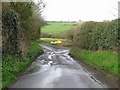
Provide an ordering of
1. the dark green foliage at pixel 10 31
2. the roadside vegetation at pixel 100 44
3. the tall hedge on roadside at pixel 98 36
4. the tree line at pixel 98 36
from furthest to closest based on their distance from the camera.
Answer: the tall hedge on roadside at pixel 98 36 → the tree line at pixel 98 36 → the dark green foliage at pixel 10 31 → the roadside vegetation at pixel 100 44

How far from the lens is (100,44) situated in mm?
31734

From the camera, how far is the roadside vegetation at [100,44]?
23.3 metres

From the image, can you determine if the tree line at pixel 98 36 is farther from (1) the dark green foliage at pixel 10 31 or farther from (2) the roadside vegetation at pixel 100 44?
(1) the dark green foliage at pixel 10 31

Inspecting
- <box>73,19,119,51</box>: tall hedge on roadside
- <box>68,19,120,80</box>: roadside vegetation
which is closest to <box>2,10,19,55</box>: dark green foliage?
<box>68,19,120,80</box>: roadside vegetation

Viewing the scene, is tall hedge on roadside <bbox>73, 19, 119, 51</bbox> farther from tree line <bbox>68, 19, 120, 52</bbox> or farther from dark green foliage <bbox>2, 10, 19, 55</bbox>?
dark green foliage <bbox>2, 10, 19, 55</bbox>

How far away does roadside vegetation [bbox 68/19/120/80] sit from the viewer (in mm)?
23316

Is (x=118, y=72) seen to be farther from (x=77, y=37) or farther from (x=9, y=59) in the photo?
(x=77, y=37)

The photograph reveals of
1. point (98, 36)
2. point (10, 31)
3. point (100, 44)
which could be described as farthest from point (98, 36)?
point (10, 31)

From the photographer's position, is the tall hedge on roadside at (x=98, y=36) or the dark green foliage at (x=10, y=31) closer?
the dark green foliage at (x=10, y=31)

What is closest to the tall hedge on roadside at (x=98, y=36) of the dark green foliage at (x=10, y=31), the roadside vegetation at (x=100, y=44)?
the roadside vegetation at (x=100, y=44)

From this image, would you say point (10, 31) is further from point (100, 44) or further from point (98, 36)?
point (98, 36)

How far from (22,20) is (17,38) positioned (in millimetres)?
6830

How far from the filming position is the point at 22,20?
116ft

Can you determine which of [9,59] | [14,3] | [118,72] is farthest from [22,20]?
[118,72]
